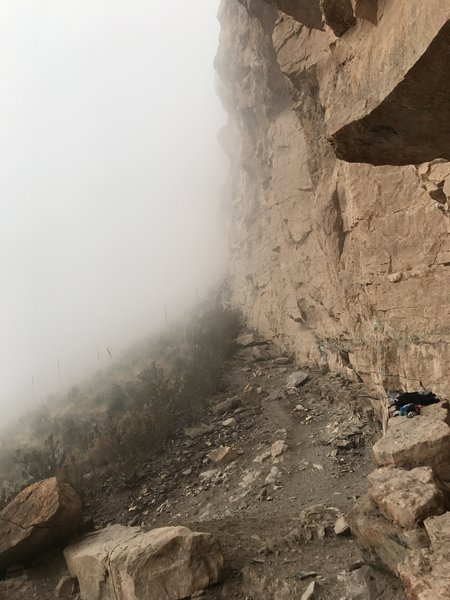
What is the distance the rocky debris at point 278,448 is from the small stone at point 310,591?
3963 mm

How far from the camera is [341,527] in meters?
4.59

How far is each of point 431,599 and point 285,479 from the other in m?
4.61

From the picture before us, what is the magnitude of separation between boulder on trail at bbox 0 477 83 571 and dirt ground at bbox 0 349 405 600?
0.28 m

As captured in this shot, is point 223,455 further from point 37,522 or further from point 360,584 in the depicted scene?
point 360,584

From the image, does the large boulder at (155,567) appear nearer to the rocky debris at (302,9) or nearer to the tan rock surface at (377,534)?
the tan rock surface at (377,534)

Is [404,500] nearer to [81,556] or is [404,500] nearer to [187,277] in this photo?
[81,556]

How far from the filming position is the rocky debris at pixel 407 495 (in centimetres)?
335

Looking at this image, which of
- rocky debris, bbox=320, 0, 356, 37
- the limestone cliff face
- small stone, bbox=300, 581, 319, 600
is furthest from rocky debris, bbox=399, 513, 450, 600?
rocky debris, bbox=320, 0, 356, 37

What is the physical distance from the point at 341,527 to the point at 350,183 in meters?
5.37

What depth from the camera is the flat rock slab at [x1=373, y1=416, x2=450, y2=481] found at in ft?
13.1

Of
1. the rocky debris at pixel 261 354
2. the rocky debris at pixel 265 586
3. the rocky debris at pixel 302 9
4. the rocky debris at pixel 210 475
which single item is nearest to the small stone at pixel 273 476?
the rocky debris at pixel 210 475

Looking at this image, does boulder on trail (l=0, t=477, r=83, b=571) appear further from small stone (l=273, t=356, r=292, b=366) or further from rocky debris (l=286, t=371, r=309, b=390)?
small stone (l=273, t=356, r=292, b=366)

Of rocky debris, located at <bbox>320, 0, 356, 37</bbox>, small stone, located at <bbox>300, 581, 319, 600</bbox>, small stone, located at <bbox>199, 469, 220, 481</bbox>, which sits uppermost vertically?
rocky debris, located at <bbox>320, 0, 356, 37</bbox>

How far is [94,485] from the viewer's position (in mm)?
8531
